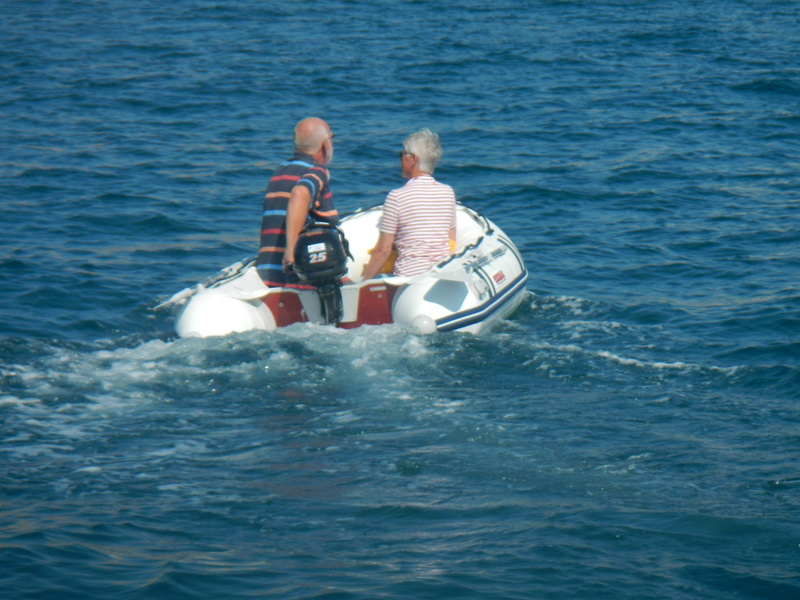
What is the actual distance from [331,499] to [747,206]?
6.38 meters

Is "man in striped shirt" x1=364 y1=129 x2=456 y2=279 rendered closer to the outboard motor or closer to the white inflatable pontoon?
the white inflatable pontoon

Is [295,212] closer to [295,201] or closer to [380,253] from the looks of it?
[295,201]

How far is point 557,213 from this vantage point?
371 inches

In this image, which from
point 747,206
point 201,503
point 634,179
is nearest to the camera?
point 201,503

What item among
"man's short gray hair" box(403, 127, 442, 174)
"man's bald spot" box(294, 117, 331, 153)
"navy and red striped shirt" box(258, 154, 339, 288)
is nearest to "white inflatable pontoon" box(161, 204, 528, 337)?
"navy and red striped shirt" box(258, 154, 339, 288)

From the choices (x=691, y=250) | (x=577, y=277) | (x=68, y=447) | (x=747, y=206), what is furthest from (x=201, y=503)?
(x=747, y=206)

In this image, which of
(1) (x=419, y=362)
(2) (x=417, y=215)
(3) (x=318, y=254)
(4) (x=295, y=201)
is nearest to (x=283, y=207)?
(4) (x=295, y=201)

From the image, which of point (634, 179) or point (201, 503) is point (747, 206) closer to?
point (634, 179)

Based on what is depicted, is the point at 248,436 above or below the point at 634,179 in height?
below

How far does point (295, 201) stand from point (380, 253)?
756 mm

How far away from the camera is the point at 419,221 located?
6.30m

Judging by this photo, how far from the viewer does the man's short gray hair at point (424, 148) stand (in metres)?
6.27

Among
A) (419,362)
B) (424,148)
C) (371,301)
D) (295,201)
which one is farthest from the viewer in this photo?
(424,148)

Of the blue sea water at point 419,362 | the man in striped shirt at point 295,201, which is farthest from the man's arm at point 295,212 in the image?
the blue sea water at point 419,362
